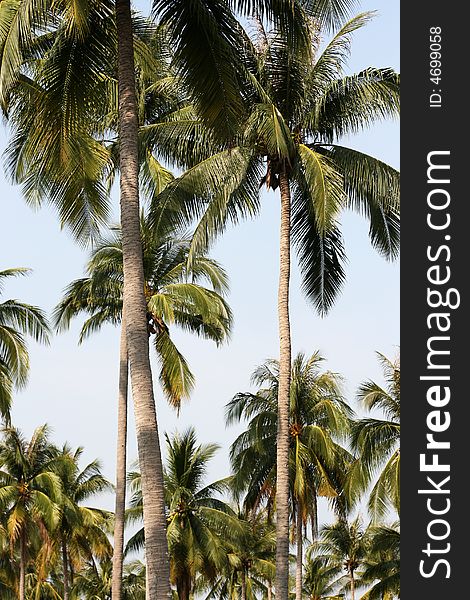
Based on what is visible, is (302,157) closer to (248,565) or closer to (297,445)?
(297,445)

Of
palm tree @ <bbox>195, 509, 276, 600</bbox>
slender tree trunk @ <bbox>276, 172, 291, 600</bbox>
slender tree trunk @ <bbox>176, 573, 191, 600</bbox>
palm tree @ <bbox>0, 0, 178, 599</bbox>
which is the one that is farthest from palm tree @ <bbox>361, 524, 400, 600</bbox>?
palm tree @ <bbox>0, 0, 178, 599</bbox>

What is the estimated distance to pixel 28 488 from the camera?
39.4 m

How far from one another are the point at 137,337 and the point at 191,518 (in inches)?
955

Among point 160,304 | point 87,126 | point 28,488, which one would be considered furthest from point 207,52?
point 28,488

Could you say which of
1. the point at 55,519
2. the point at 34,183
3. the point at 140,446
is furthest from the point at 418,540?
the point at 55,519

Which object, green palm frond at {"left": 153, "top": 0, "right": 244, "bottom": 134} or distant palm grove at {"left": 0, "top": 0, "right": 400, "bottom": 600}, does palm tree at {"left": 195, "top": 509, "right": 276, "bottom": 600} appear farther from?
green palm frond at {"left": 153, "top": 0, "right": 244, "bottom": 134}

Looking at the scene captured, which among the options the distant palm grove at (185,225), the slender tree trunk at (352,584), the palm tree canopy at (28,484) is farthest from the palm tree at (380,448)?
the slender tree trunk at (352,584)

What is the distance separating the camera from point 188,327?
2798 centimetres

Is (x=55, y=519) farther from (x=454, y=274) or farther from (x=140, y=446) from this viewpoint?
(x=454, y=274)

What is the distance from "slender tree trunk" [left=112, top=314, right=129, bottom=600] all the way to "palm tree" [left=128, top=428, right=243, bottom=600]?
349 inches

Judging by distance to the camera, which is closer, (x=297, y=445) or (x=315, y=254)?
(x=315, y=254)

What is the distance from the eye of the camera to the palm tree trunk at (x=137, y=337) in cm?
1134

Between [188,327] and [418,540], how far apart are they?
817 inches

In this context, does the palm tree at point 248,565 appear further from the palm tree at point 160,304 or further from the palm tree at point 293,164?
the palm tree at point 293,164
